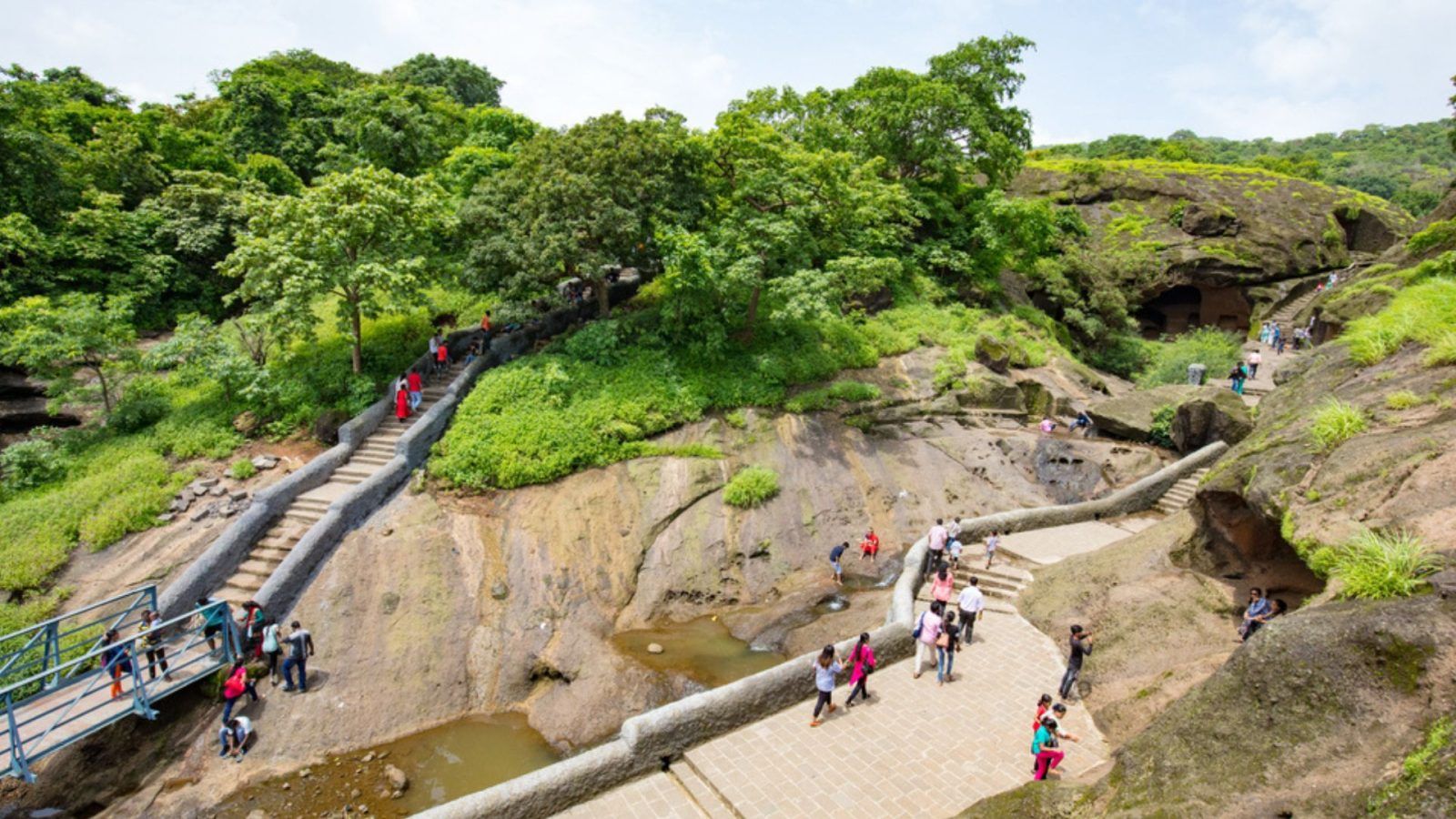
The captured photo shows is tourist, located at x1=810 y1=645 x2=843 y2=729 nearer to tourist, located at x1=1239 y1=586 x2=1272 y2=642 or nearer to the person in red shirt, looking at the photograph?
tourist, located at x1=1239 y1=586 x2=1272 y2=642

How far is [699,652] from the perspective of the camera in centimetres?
1539

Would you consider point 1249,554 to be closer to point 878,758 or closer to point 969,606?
point 969,606

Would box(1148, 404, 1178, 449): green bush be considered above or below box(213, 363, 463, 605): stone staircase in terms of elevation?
above

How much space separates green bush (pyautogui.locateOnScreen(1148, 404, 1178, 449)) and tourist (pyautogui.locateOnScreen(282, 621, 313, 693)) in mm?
25302

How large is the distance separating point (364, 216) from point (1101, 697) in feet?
71.2

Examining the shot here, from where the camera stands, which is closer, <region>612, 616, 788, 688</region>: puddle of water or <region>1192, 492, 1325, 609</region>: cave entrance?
<region>1192, 492, 1325, 609</region>: cave entrance

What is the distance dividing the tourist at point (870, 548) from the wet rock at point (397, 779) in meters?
12.1

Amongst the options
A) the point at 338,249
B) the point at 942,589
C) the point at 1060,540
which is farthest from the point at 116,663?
the point at 1060,540

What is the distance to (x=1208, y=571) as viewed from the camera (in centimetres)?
1275

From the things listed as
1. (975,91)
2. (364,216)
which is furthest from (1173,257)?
(364,216)

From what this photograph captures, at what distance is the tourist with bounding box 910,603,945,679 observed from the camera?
1230 cm

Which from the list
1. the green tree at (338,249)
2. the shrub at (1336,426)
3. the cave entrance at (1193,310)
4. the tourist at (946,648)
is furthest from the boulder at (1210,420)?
the green tree at (338,249)

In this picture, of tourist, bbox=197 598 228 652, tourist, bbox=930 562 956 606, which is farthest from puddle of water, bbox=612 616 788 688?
tourist, bbox=197 598 228 652

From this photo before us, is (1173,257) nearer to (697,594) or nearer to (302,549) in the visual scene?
(697,594)
